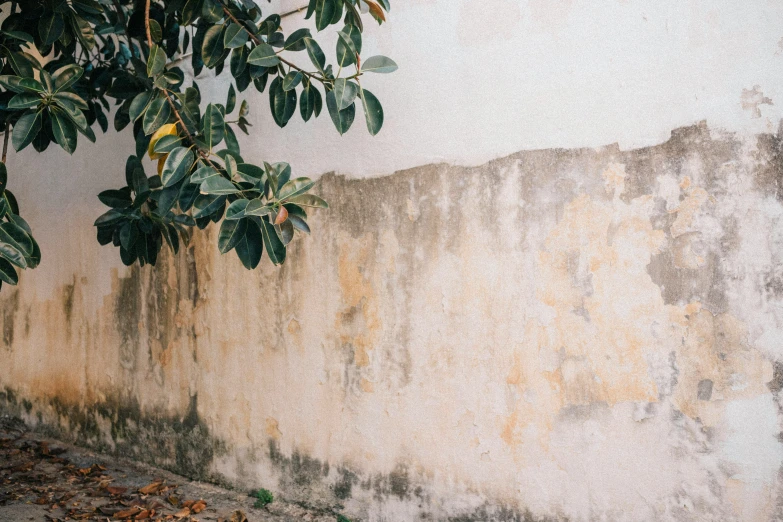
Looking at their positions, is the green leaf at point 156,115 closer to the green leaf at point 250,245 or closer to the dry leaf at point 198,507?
the green leaf at point 250,245

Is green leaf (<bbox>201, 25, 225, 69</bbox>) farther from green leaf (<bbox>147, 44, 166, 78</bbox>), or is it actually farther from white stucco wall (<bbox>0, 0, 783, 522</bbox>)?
white stucco wall (<bbox>0, 0, 783, 522</bbox>)

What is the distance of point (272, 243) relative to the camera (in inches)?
86.8

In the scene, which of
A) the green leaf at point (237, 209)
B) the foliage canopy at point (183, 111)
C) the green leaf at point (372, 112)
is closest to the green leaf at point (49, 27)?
the foliage canopy at point (183, 111)

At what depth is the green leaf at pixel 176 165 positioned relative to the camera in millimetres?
2186

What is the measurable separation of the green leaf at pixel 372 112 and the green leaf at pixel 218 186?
0.60m

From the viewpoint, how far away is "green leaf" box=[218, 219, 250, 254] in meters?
2.20

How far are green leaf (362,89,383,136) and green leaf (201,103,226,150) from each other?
545mm

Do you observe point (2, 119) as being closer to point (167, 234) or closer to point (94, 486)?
point (167, 234)

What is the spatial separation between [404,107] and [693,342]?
1.63 metres

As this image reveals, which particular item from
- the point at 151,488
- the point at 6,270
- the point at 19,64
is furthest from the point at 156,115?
the point at 151,488

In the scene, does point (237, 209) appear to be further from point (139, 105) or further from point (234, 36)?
point (234, 36)

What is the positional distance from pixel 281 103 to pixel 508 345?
141 cm

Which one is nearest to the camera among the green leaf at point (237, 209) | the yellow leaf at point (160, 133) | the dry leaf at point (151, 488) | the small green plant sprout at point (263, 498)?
the green leaf at point (237, 209)

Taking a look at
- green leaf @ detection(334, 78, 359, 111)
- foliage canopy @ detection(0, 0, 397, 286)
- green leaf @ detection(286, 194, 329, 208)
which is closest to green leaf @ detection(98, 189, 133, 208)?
foliage canopy @ detection(0, 0, 397, 286)
